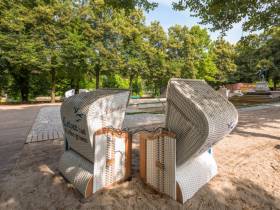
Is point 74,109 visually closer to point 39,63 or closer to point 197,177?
point 197,177

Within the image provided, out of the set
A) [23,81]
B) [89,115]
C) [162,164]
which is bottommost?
[162,164]

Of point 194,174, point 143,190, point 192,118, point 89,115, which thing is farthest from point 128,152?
point 192,118

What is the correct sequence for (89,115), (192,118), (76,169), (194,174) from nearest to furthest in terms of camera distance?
(192,118) < (89,115) < (194,174) < (76,169)

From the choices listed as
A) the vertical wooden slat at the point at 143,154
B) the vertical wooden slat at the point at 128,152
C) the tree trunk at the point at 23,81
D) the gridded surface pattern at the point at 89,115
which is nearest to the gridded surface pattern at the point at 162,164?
the vertical wooden slat at the point at 143,154

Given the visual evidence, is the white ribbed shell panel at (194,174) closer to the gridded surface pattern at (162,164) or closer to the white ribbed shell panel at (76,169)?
the gridded surface pattern at (162,164)

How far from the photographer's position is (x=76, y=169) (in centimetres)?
302

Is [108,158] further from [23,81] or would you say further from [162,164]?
[23,81]

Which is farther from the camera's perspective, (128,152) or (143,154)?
(128,152)

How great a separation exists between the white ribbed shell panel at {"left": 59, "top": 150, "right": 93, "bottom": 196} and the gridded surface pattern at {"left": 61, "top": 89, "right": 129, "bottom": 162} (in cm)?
11

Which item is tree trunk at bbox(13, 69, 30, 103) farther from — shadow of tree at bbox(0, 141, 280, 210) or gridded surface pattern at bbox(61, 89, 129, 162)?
gridded surface pattern at bbox(61, 89, 129, 162)

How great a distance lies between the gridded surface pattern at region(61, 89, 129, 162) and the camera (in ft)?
8.77

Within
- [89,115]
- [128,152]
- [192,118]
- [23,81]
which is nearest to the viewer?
[192,118]

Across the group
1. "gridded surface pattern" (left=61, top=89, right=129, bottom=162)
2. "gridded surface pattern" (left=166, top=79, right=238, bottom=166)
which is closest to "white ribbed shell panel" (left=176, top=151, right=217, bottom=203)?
"gridded surface pattern" (left=166, top=79, right=238, bottom=166)

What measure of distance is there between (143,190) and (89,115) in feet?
4.45
